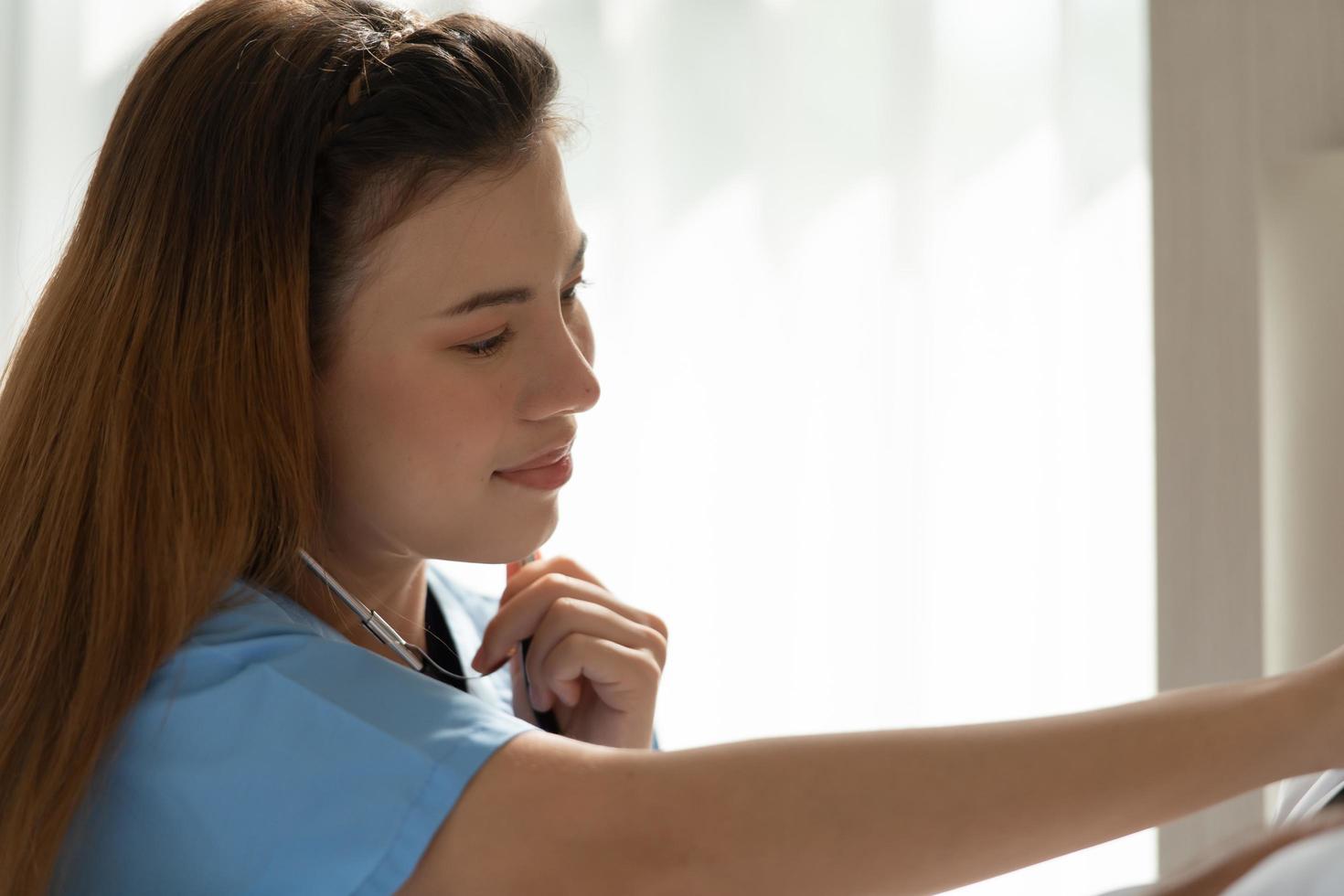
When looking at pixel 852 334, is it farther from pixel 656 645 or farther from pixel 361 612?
pixel 361 612

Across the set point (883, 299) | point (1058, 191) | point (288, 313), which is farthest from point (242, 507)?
point (1058, 191)

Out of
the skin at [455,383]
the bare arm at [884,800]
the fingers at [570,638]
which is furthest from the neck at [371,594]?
the bare arm at [884,800]

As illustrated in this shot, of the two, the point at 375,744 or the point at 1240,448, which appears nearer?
the point at 375,744

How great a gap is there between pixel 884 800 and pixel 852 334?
1.13 m

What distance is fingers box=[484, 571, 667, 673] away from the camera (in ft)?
2.96

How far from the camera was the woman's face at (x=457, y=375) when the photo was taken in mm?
772

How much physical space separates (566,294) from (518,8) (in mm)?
972

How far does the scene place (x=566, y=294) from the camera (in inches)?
34.5

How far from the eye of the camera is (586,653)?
885 mm

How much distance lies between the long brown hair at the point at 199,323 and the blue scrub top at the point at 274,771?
0.03 meters

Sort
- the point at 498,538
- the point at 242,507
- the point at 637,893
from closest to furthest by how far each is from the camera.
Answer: the point at 637,893, the point at 242,507, the point at 498,538

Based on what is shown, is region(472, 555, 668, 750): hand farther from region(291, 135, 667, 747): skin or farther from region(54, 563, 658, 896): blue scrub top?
region(54, 563, 658, 896): blue scrub top

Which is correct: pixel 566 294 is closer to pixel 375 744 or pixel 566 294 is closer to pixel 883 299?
pixel 375 744

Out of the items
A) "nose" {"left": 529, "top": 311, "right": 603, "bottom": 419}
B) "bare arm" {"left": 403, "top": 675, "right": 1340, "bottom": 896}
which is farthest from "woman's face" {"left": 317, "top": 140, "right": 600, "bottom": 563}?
"bare arm" {"left": 403, "top": 675, "right": 1340, "bottom": 896}
